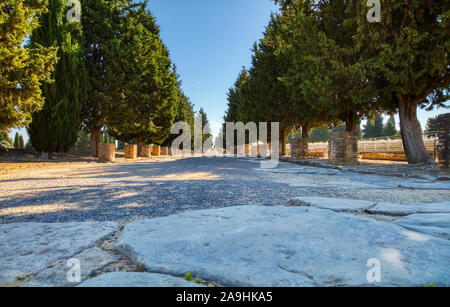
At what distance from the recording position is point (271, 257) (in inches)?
45.4

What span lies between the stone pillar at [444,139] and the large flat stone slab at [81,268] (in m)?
8.69

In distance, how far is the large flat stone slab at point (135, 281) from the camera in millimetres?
922

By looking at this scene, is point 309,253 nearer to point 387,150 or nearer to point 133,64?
point 133,64

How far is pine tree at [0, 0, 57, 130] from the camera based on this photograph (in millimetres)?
7238

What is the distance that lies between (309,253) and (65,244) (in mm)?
1436

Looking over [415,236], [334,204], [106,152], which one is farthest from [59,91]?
[415,236]

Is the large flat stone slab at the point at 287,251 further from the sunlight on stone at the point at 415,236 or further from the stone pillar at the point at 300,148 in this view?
the stone pillar at the point at 300,148

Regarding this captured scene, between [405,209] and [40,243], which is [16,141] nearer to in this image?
[40,243]

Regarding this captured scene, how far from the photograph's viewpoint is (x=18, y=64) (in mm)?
7434

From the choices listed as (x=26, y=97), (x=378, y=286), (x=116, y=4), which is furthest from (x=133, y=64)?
(x=378, y=286)

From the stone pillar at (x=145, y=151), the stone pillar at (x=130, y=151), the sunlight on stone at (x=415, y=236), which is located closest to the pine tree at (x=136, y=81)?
the stone pillar at (x=130, y=151)

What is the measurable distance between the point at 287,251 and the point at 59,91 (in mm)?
13419

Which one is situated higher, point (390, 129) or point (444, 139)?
point (390, 129)

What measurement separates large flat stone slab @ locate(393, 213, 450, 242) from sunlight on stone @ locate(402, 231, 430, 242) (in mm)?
→ 132
